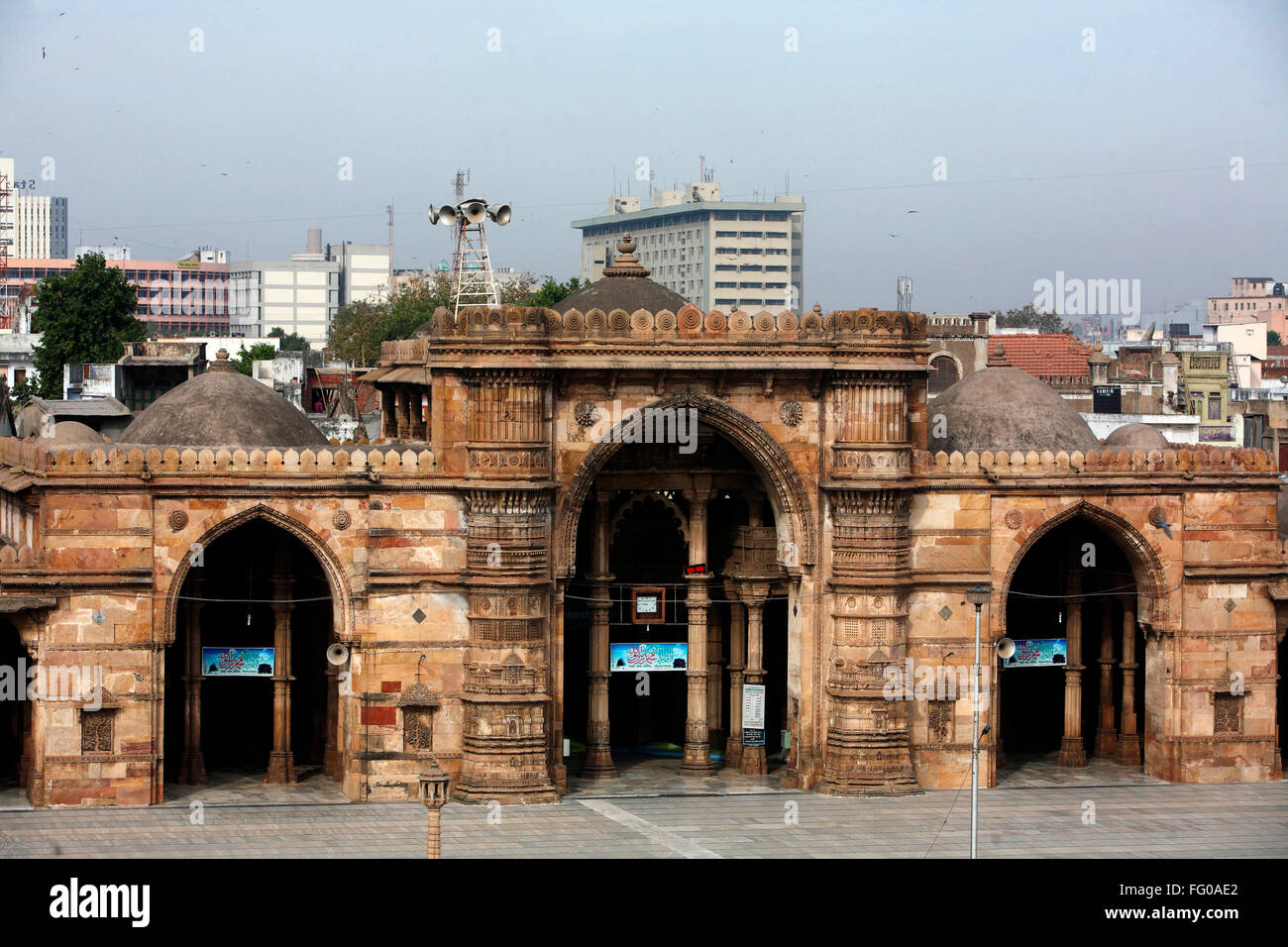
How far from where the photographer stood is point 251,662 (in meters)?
Answer: 39.6

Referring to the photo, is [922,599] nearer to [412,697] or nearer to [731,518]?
[731,518]

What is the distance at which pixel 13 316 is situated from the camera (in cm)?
13425

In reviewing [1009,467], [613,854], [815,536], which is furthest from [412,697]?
[1009,467]

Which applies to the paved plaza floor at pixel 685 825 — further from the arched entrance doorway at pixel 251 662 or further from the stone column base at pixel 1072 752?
the stone column base at pixel 1072 752

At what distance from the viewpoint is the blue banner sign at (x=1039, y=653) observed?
A: 42.2 meters

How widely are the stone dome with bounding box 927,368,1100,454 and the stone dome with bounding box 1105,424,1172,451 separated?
1095 millimetres

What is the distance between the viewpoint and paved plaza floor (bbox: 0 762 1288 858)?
3484 centimetres

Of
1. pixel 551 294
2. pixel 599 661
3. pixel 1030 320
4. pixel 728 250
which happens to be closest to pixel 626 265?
pixel 599 661

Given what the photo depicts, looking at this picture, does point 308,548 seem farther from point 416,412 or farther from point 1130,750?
point 1130,750

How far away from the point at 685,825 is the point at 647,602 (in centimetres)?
625

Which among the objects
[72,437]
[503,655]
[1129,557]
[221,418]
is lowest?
[503,655]

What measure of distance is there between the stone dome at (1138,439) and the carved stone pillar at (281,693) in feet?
57.8
